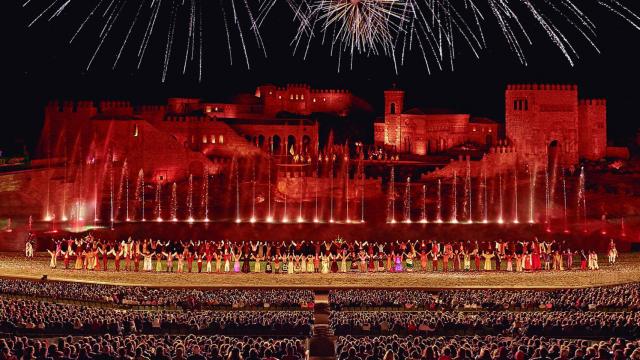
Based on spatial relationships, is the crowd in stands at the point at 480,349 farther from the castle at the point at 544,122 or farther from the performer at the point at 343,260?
the castle at the point at 544,122

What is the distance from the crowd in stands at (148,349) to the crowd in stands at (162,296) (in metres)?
6.71

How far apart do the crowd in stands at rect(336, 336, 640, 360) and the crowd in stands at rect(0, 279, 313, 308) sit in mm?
7228

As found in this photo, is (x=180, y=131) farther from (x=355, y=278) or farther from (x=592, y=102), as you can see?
(x=355, y=278)

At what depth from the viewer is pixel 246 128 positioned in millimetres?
61094

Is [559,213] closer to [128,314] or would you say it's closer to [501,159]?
[501,159]

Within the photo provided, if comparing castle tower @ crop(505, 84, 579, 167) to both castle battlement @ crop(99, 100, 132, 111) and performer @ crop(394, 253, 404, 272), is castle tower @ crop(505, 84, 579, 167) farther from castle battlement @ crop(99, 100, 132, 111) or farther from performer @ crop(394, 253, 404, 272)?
castle battlement @ crop(99, 100, 132, 111)

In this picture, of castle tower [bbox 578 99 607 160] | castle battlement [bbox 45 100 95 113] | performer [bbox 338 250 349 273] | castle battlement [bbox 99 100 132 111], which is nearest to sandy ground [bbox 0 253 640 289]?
performer [bbox 338 250 349 273]

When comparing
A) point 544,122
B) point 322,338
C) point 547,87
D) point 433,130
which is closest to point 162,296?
point 322,338

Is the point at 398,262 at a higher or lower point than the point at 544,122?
lower

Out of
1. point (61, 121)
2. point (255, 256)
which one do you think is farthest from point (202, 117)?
point (255, 256)

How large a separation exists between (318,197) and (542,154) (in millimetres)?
18001

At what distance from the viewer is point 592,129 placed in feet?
189

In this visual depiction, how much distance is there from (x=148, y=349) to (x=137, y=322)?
468cm

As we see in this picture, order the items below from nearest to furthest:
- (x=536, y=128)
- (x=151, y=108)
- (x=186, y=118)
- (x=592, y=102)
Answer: (x=536, y=128)
(x=592, y=102)
(x=186, y=118)
(x=151, y=108)
